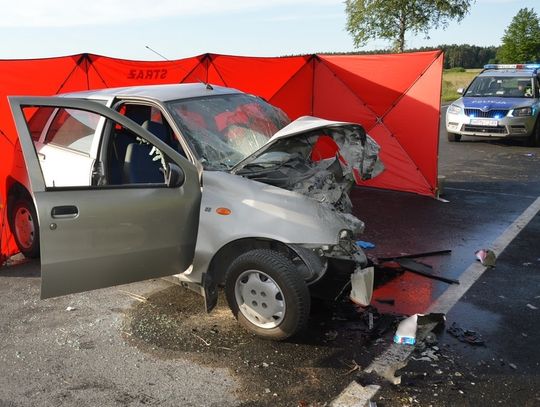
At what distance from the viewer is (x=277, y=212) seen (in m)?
3.82

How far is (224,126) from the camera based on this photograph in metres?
4.64

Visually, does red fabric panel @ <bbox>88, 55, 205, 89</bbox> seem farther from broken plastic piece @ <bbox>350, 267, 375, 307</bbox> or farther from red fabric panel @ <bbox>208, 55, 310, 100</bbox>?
broken plastic piece @ <bbox>350, 267, 375, 307</bbox>

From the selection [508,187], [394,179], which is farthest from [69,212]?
[508,187]

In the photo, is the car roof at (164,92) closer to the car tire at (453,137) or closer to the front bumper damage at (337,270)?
the front bumper damage at (337,270)

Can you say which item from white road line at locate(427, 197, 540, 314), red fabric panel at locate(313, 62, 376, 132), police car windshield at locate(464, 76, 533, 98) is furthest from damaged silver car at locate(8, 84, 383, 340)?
police car windshield at locate(464, 76, 533, 98)

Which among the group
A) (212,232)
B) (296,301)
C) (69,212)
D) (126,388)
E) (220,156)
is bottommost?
(126,388)

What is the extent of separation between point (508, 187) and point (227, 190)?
6938 mm

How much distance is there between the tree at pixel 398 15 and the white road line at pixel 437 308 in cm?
1953

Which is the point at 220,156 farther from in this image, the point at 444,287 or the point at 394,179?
the point at 394,179

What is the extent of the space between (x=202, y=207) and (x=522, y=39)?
4673 centimetres

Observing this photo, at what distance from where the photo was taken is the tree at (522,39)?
42500 millimetres

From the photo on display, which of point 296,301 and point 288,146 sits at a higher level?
point 288,146

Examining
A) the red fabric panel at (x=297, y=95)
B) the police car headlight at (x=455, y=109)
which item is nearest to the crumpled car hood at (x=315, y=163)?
the red fabric panel at (x=297, y=95)

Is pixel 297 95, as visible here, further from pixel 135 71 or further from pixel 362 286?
pixel 362 286
